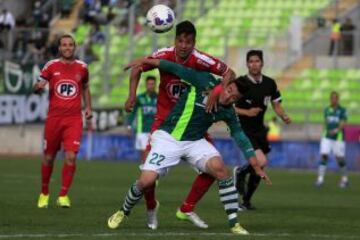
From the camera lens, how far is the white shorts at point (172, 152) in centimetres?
1301

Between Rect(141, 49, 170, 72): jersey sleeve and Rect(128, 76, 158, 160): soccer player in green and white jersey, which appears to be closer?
Rect(141, 49, 170, 72): jersey sleeve

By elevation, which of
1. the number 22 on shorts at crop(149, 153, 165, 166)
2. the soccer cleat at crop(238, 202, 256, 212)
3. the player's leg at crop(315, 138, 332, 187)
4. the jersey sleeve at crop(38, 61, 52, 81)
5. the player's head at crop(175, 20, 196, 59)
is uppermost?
the player's head at crop(175, 20, 196, 59)

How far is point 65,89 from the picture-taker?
682 inches

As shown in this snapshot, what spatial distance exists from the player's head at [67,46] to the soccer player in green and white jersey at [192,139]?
4.26 meters

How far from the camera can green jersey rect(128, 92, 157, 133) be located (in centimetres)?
2617

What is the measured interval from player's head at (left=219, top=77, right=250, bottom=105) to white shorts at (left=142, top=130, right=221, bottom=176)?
668 millimetres

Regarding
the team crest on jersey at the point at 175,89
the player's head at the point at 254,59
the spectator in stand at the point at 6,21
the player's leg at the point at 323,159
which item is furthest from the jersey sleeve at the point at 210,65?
the spectator in stand at the point at 6,21

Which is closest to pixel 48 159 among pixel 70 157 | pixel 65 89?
pixel 70 157

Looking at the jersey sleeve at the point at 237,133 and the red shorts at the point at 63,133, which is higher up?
the jersey sleeve at the point at 237,133

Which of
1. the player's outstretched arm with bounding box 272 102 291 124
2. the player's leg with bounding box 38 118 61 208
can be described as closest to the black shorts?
the player's outstretched arm with bounding box 272 102 291 124

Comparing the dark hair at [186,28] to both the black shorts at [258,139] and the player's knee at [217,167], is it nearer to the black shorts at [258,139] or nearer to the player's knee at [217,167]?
the player's knee at [217,167]

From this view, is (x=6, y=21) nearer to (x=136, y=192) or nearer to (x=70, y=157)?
(x=70, y=157)

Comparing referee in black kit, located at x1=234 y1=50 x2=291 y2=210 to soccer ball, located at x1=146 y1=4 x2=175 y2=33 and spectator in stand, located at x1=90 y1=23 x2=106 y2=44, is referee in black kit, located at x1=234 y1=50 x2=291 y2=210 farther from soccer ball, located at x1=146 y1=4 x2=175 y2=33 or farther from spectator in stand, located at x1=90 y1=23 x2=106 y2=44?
spectator in stand, located at x1=90 y1=23 x2=106 y2=44

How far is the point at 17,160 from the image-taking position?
3600cm
